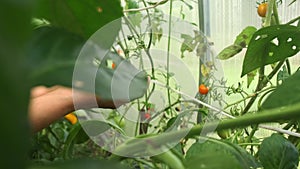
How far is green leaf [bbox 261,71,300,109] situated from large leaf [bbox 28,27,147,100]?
7 cm

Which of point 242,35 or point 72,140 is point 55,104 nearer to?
point 72,140

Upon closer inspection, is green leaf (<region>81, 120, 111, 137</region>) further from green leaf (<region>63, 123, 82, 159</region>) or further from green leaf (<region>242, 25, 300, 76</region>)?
green leaf (<region>242, 25, 300, 76</region>)

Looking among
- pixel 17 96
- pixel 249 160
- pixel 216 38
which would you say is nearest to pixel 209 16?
pixel 216 38

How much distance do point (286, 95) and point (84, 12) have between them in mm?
106

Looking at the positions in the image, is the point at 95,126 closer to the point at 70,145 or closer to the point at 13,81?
the point at 70,145

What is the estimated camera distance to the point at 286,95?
0.22 meters

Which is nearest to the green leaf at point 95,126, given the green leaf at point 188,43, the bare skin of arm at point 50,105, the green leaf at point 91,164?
the bare skin of arm at point 50,105

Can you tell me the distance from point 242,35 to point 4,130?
1064 mm

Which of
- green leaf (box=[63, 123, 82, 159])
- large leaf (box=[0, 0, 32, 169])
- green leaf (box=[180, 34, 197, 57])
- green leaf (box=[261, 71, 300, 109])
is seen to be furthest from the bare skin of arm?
green leaf (box=[180, 34, 197, 57])

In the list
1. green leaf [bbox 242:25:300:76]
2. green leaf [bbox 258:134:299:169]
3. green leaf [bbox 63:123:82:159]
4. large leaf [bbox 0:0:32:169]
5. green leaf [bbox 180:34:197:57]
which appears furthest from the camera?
green leaf [bbox 180:34:197:57]

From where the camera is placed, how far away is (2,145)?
50mm

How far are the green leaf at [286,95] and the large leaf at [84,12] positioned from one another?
79mm

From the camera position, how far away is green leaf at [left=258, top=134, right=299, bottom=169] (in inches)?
16.2

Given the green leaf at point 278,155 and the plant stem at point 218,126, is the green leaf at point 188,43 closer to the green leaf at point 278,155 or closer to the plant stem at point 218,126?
the green leaf at point 278,155
